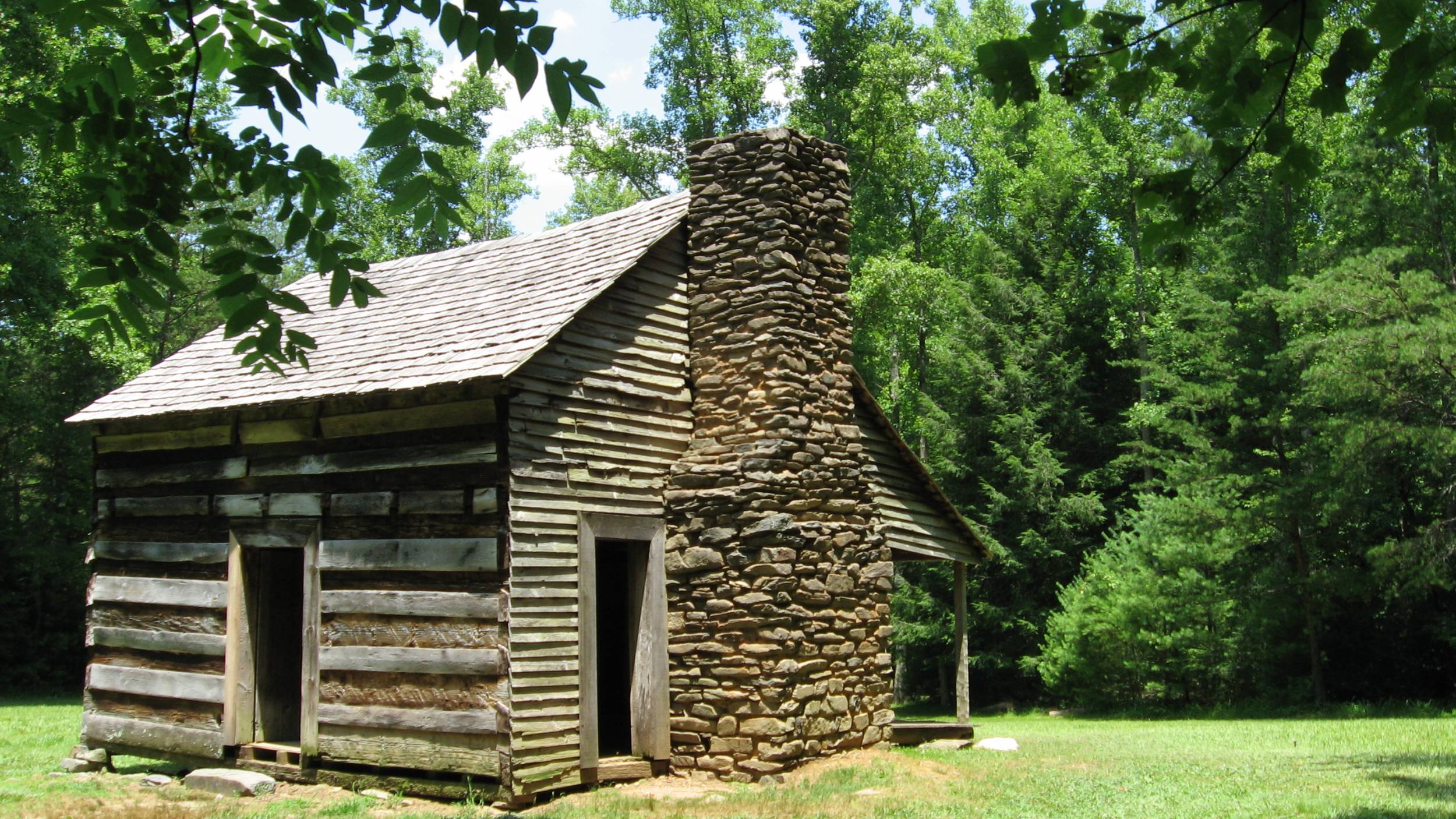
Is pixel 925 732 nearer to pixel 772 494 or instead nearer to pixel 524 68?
pixel 772 494

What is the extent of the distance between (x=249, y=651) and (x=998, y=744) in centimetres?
849

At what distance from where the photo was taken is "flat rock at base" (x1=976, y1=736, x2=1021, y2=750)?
13.8 metres

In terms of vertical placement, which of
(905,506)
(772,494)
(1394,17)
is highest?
(1394,17)

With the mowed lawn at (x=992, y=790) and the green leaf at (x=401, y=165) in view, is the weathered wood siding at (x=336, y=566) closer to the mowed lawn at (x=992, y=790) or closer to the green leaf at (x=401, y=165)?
the mowed lawn at (x=992, y=790)

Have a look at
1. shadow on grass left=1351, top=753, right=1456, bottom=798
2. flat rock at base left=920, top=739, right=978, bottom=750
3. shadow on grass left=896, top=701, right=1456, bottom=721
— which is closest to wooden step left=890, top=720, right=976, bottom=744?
flat rock at base left=920, top=739, right=978, bottom=750

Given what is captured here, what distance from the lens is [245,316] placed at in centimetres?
459

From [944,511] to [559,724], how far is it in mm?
6399

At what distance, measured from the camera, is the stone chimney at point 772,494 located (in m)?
11.3

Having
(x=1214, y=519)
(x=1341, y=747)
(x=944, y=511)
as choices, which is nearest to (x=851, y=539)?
(x=944, y=511)

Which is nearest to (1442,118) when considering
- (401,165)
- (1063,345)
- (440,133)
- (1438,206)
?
(440,133)

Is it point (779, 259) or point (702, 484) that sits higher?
point (779, 259)

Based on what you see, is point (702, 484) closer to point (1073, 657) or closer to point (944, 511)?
point (944, 511)

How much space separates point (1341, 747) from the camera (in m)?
13.5

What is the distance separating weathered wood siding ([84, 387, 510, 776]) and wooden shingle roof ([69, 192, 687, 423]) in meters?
0.29
